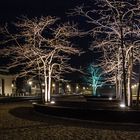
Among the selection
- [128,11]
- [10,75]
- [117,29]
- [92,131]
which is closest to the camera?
[92,131]

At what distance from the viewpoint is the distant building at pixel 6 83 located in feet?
315

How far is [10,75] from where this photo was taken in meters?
99.8

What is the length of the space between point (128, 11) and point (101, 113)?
28.5 ft

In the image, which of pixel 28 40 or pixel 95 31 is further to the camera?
pixel 28 40

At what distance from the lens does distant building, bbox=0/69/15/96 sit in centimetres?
9588

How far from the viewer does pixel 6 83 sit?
98.0m

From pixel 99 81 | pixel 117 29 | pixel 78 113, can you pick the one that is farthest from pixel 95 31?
pixel 99 81

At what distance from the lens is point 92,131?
53.8ft

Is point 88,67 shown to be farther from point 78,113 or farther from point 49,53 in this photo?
point 78,113

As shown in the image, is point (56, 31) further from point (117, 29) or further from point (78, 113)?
point (78, 113)

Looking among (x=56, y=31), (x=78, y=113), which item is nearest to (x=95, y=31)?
(x=78, y=113)

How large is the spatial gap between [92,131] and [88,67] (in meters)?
86.5

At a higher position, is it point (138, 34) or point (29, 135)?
point (138, 34)

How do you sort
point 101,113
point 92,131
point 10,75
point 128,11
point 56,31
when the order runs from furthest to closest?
point 10,75 → point 56,31 → point 128,11 → point 101,113 → point 92,131
